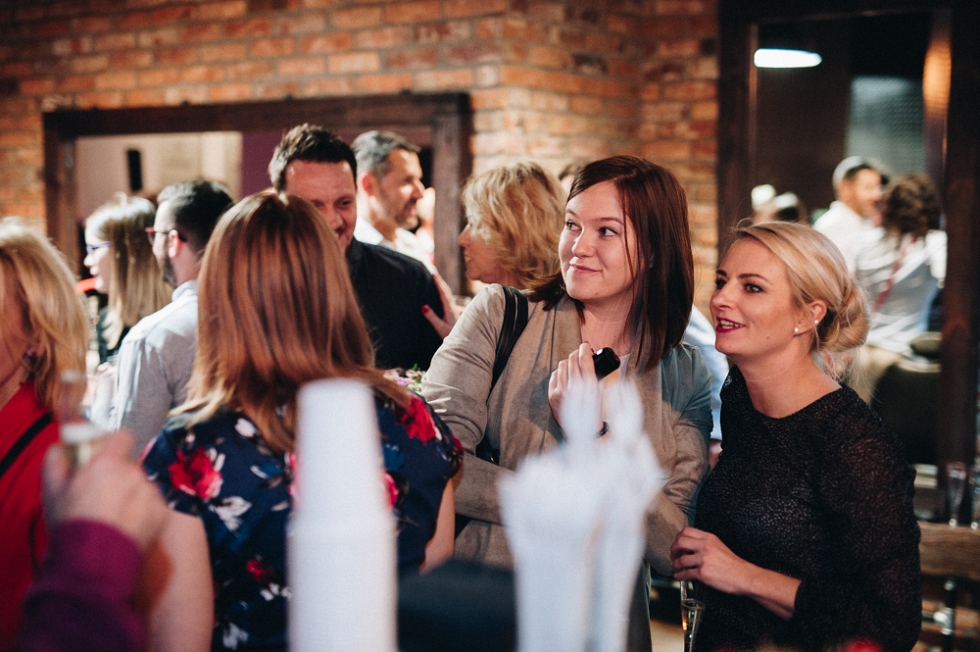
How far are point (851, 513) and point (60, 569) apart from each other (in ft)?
4.54

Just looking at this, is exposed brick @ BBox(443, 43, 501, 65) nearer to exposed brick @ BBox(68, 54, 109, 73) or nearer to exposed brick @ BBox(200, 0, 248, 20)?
exposed brick @ BBox(200, 0, 248, 20)

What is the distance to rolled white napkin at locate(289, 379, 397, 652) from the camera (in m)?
0.80

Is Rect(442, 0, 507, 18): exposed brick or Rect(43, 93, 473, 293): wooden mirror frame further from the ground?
Rect(442, 0, 507, 18): exposed brick

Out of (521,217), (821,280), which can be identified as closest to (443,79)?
(521,217)

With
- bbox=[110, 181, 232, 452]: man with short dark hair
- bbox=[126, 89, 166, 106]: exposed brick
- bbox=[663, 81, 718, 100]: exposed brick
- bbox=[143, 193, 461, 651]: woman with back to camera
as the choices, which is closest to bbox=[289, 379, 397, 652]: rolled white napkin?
bbox=[143, 193, 461, 651]: woman with back to camera

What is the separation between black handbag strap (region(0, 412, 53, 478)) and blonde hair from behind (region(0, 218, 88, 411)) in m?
0.03

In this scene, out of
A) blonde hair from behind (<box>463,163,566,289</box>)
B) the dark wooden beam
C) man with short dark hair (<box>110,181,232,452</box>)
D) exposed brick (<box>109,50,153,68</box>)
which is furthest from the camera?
exposed brick (<box>109,50,153,68</box>)

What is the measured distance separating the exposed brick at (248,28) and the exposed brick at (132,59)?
23.7 inches

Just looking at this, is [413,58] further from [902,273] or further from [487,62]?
[902,273]

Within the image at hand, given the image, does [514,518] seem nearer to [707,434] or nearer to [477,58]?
[707,434]

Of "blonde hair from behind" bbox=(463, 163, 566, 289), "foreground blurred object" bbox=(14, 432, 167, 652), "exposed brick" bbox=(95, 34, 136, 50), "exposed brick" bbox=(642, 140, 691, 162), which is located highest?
"exposed brick" bbox=(95, 34, 136, 50)

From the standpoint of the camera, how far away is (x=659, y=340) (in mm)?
2102

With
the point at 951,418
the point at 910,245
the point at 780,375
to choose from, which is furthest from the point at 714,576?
the point at 910,245

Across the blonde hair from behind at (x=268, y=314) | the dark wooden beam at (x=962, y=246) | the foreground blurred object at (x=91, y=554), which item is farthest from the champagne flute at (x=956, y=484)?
the foreground blurred object at (x=91, y=554)
